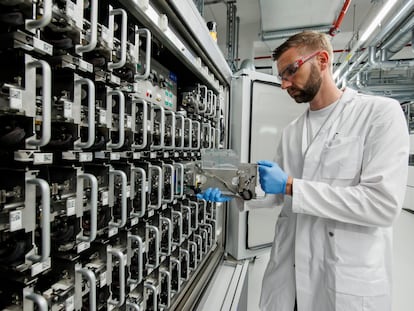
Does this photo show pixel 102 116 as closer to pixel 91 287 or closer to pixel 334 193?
pixel 91 287

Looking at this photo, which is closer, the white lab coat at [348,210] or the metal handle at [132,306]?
the white lab coat at [348,210]

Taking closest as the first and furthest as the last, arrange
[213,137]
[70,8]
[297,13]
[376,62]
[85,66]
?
1. [70,8]
2. [85,66]
3. [213,137]
4. [297,13]
5. [376,62]

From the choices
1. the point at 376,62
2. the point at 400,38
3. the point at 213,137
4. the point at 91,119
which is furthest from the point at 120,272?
the point at 376,62

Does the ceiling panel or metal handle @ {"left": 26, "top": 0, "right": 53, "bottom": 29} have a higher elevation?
the ceiling panel

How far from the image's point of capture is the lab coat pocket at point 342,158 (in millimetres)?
1152

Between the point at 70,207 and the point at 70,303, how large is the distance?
0.37 meters

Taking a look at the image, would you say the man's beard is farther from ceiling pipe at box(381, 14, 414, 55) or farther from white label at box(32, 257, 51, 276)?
ceiling pipe at box(381, 14, 414, 55)

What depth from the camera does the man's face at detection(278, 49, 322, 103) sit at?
128cm

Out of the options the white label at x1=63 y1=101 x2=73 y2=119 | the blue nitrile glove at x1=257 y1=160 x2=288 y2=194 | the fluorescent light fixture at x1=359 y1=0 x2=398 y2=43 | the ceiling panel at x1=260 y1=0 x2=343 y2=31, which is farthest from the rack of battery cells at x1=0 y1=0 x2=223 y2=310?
the fluorescent light fixture at x1=359 y1=0 x2=398 y2=43

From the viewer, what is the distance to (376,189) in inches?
41.1

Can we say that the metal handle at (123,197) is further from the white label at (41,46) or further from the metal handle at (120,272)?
the white label at (41,46)

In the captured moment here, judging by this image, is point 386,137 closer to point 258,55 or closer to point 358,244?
point 358,244

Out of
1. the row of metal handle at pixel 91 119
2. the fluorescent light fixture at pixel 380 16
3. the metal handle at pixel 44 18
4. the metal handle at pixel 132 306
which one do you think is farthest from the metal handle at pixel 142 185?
the fluorescent light fixture at pixel 380 16

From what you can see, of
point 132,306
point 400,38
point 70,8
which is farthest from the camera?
point 400,38
